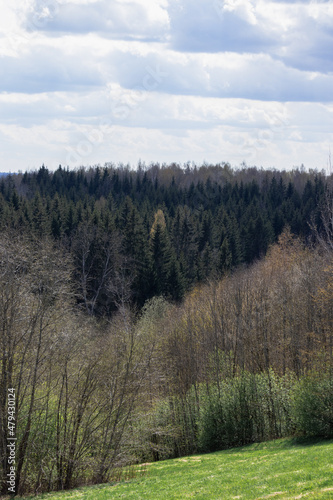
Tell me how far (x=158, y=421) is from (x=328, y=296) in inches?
523

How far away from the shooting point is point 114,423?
21984 millimetres

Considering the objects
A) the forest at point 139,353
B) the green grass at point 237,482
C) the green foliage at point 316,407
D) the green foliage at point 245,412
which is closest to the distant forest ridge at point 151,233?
the forest at point 139,353

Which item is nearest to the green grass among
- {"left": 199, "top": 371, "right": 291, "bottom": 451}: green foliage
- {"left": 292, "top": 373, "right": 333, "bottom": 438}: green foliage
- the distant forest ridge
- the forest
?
{"left": 292, "top": 373, "right": 333, "bottom": 438}: green foliage

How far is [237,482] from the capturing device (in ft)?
56.6

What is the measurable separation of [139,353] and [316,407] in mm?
9470

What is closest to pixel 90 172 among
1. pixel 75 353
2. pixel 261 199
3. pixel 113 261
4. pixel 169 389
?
pixel 261 199

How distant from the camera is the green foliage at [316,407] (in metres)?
26.3

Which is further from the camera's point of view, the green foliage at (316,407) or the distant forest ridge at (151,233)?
the distant forest ridge at (151,233)

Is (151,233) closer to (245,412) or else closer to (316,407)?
(245,412)

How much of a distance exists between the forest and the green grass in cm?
208

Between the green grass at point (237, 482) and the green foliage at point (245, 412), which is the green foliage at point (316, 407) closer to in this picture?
the green grass at point (237, 482)

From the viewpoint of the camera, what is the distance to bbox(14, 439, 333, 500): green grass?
14.4 metres

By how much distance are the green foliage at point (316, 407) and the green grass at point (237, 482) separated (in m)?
1.23

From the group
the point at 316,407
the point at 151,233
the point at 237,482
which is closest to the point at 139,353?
the point at 316,407
